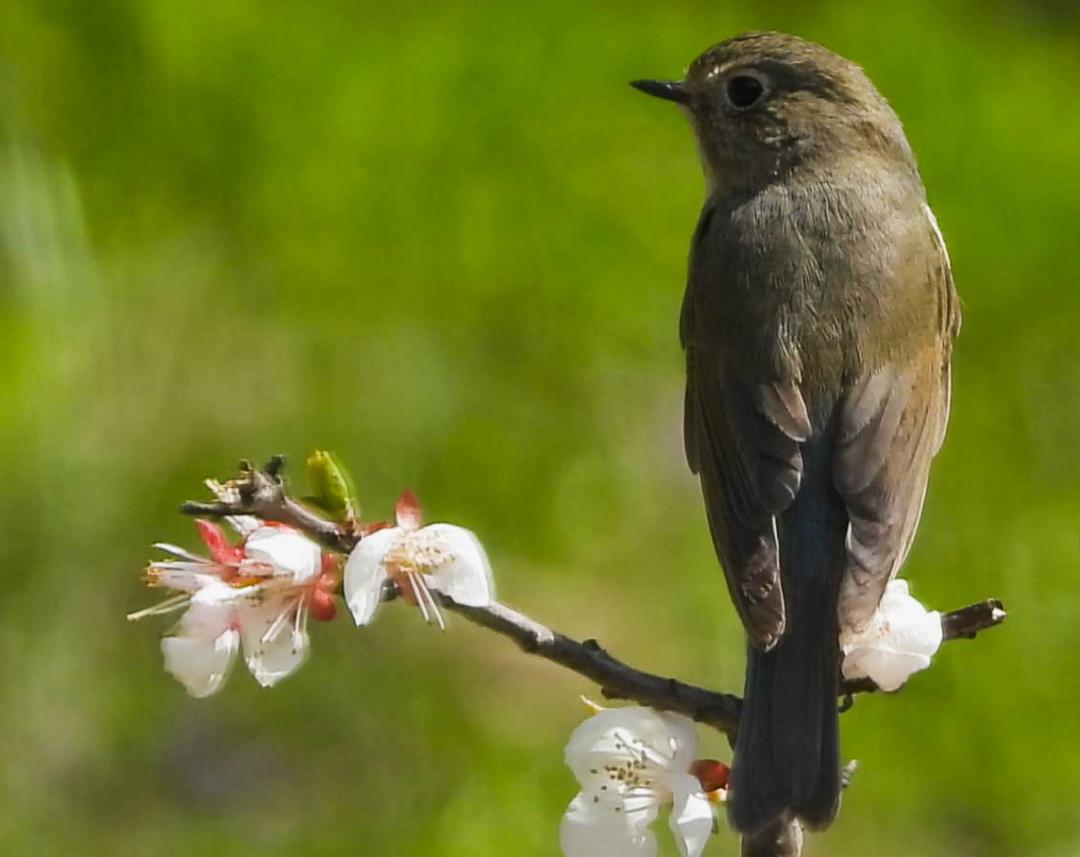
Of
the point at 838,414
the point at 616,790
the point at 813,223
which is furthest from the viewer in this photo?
the point at 813,223

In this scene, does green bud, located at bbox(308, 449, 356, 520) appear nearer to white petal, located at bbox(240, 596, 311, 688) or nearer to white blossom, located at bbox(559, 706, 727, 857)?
white petal, located at bbox(240, 596, 311, 688)

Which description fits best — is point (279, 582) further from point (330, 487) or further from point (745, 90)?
point (745, 90)

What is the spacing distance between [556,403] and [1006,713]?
3.05 ft

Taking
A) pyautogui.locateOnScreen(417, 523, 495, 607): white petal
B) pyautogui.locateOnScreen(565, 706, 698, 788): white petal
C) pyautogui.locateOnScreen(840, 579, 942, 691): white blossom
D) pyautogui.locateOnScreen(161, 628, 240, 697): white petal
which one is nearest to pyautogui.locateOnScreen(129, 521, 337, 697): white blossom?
pyautogui.locateOnScreen(161, 628, 240, 697): white petal

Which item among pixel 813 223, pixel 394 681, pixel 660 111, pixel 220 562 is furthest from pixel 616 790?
pixel 660 111

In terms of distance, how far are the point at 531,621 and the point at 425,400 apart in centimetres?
178

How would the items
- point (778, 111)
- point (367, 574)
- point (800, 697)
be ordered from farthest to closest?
point (778, 111) → point (800, 697) → point (367, 574)

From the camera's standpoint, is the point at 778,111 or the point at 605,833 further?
the point at 778,111

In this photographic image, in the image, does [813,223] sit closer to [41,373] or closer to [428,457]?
[428,457]

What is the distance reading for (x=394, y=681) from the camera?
3.40 meters

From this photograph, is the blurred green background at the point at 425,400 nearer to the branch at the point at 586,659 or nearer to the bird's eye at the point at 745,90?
the bird's eye at the point at 745,90

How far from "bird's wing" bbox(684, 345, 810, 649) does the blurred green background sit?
2.60ft

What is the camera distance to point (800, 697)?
210 centimetres

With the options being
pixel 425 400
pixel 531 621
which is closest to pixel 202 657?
pixel 531 621
